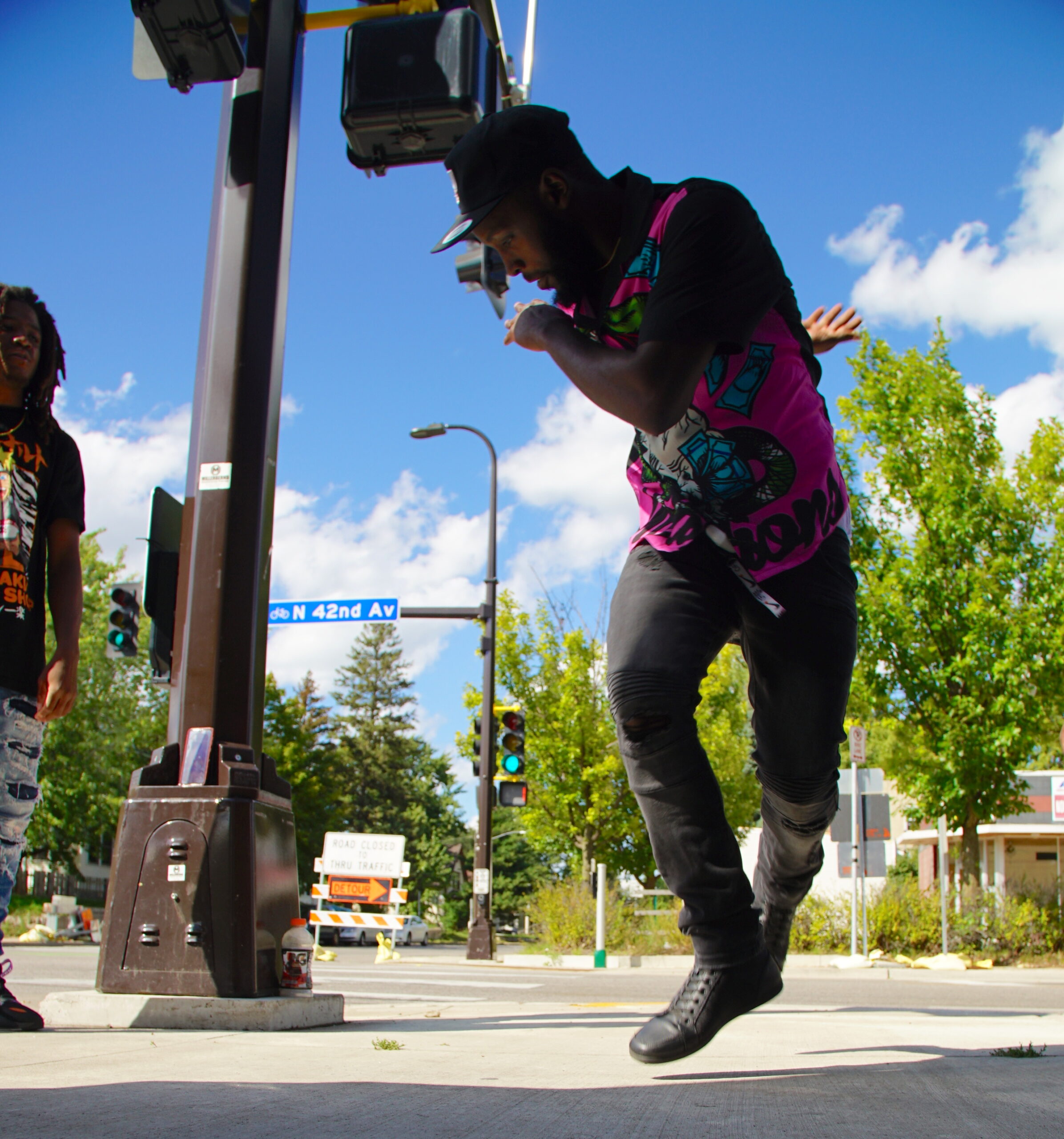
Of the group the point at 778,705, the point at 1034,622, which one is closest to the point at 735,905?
the point at 778,705

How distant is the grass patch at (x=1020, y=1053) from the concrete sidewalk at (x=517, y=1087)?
3 centimetres

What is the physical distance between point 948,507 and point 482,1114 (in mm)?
17161

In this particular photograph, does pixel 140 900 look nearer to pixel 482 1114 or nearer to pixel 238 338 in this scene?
pixel 238 338

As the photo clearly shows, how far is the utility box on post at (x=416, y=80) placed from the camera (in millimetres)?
4723

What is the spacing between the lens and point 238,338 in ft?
14.8

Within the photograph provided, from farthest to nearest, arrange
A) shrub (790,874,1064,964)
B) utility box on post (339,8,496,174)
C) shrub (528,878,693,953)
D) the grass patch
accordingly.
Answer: shrub (528,878,693,953)
shrub (790,874,1064,964)
utility box on post (339,8,496,174)
the grass patch

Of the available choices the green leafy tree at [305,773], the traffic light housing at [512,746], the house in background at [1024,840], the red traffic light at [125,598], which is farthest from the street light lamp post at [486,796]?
the green leafy tree at [305,773]

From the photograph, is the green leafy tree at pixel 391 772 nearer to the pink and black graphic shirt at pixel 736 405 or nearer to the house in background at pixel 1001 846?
the house in background at pixel 1001 846

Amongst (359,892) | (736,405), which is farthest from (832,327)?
(359,892)

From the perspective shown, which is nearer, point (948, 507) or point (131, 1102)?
point (131, 1102)

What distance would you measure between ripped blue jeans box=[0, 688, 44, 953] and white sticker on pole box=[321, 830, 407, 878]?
1943cm

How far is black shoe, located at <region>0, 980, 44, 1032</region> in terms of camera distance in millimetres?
3195

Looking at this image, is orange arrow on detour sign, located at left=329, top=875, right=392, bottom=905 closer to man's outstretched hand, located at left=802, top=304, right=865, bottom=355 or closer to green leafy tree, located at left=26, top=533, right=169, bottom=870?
green leafy tree, located at left=26, top=533, right=169, bottom=870

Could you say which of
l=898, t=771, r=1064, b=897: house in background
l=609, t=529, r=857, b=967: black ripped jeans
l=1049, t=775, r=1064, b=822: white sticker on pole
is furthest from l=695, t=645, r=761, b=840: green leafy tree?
l=609, t=529, r=857, b=967: black ripped jeans
